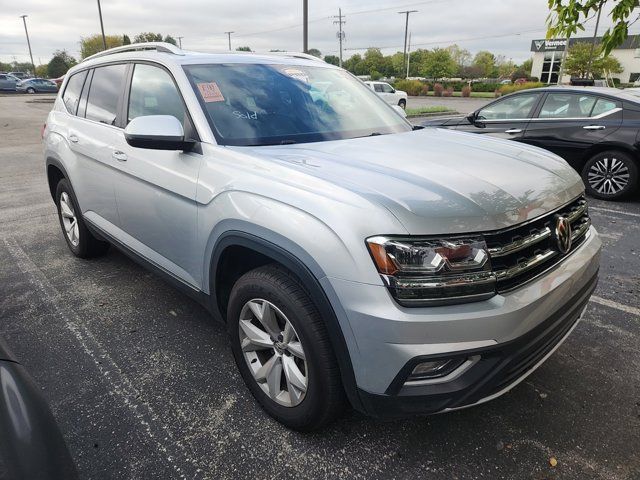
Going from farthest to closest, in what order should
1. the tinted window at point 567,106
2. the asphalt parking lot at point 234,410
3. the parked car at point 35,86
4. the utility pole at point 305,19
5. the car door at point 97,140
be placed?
the parked car at point 35,86
the utility pole at point 305,19
the tinted window at point 567,106
the car door at point 97,140
the asphalt parking lot at point 234,410

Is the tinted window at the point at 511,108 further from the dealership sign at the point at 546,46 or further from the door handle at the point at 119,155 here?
the dealership sign at the point at 546,46

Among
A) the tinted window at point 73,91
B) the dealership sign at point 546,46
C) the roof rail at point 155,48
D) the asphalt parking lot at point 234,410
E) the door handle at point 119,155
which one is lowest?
the asphalt parking lot at point 234,410

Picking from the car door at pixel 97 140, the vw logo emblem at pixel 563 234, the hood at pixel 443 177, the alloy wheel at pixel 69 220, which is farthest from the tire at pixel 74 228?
the vw logo emblem at pixel 563 234

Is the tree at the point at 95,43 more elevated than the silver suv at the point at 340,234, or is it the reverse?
the tree at the point at 95,43

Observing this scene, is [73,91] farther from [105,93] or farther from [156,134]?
[156,134]

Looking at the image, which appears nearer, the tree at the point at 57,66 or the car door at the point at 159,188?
the car door at the point at 159,188

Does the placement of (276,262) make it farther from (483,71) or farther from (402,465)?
(483,71)

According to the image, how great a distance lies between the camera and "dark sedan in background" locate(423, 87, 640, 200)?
6.51 m

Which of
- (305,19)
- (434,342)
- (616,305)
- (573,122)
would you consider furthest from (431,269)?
(305,19)

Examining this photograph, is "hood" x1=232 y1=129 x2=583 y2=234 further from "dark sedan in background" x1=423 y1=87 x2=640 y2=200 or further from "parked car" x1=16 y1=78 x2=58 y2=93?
"parked car" x1=16 y1=78 x2=58 y2=93

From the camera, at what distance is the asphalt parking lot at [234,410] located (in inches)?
84.3

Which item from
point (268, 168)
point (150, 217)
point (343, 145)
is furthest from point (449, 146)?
point (150, 217)

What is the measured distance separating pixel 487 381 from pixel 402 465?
650 mm

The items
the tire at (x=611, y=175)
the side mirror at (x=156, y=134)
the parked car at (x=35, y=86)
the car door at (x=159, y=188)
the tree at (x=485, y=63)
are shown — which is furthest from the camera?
the tree at (x=485, y=63)
